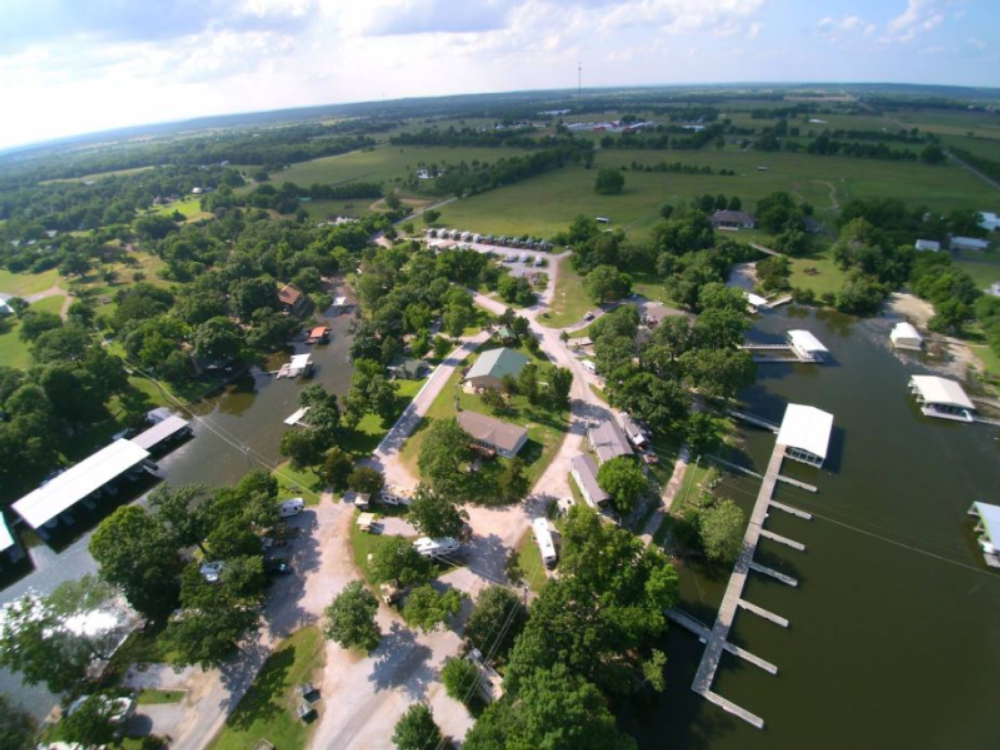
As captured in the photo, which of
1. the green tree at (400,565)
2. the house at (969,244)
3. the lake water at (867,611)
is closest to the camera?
the lake water at (867,611)

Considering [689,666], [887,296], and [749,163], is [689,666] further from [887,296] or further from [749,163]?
[749,163]

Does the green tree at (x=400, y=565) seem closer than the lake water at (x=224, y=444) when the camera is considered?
Yes

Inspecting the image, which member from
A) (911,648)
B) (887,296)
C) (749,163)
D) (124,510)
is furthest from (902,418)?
(749,163)

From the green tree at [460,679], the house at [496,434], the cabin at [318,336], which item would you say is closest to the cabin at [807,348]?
the house at [496,434]

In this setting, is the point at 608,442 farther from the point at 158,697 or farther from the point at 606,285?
the point at 158,697

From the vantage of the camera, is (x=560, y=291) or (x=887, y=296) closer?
(x=887, y=296)

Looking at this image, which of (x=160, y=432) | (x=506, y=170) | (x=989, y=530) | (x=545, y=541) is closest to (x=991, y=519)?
(x=989, y=530)

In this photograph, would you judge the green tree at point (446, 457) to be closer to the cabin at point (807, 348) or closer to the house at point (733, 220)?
the cabin at point (807, 348)
